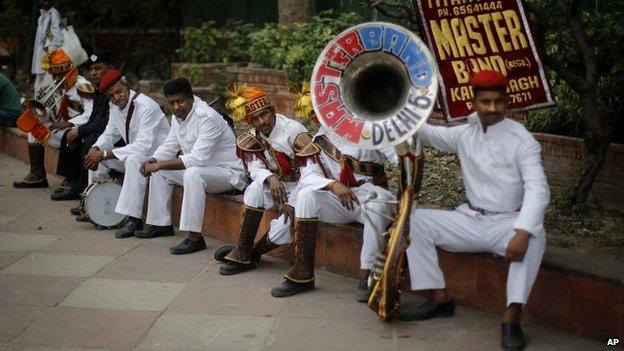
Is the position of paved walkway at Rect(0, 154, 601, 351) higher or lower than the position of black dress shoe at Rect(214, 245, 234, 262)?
lower

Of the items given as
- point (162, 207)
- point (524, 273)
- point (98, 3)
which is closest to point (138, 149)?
point (162, 207)

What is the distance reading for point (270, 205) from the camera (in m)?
7.27

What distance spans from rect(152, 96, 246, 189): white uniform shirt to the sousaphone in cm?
214

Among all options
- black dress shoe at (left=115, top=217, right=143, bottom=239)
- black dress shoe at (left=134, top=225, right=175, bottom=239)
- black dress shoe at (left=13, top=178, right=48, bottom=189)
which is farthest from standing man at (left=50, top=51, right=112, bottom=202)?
black dress shoe at (left=134, top=225, right=175, bottom=239)

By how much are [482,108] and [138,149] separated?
3.63 m

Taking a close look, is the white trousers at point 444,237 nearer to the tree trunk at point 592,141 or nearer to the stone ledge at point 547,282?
the stone ledge at point 547,282

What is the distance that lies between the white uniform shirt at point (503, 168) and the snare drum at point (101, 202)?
133 inches

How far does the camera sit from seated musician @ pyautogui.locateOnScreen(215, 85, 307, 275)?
7.13m

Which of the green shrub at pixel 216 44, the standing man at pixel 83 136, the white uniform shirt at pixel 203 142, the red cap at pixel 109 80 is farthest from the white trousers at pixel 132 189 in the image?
the green shrub at pixel 216 44

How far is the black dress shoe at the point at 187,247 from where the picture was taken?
26.0ft

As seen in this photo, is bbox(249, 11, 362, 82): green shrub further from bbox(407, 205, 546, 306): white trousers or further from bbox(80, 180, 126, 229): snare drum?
bbox(407, 205, 546, 306): white trousers

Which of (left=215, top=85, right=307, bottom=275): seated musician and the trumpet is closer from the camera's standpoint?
(left=215, top=85, right=307, bottom=275): seated musician

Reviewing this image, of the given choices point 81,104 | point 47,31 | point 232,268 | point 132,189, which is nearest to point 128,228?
point 132,189

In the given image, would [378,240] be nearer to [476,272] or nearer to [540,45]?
[476,272]
